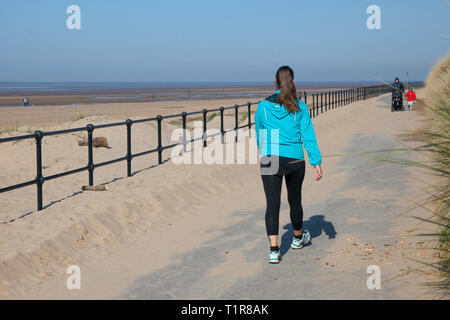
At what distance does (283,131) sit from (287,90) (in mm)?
387

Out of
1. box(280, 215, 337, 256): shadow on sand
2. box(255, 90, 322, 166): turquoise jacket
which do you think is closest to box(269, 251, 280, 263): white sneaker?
box(280, 215, 337, 256): shadow on sand

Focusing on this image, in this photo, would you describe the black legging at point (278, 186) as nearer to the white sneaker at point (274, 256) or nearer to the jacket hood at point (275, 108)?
the white sneaker at point (274, 256)

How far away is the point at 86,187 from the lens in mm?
9102

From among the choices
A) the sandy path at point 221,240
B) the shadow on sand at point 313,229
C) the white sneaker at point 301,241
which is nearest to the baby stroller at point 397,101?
the sandy path at point 221,240

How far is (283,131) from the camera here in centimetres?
555

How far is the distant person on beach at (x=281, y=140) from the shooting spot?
5504mm

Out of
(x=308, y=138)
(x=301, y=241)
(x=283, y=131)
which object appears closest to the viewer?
(x=283, y=131)

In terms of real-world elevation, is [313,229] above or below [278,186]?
below

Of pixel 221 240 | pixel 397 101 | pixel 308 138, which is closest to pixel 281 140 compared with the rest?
pixel 308 138

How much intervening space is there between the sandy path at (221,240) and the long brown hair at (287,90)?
1524 millimetres

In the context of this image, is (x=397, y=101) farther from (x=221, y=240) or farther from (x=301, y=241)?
(x=301, y=241)

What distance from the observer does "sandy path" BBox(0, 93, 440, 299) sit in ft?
16.7

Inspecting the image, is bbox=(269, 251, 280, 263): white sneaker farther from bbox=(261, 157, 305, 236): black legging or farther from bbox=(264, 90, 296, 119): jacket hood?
bbox=(264, 90, 296, 119): jacket hood
